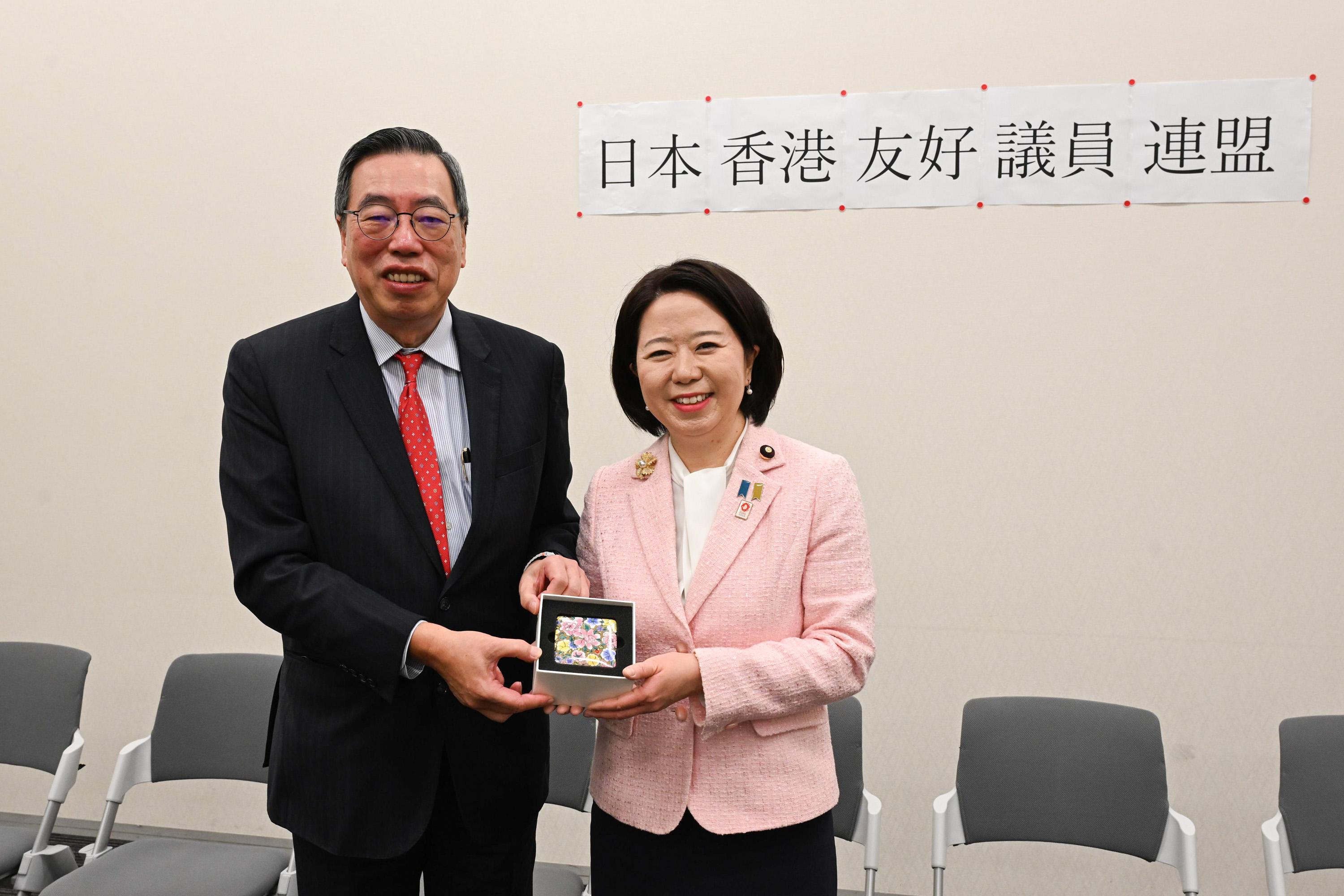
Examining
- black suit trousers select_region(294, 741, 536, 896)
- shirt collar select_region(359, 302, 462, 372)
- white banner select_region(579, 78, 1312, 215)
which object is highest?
white banner select_region(579, 78, 1312, 215)

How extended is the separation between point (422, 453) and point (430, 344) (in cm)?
21

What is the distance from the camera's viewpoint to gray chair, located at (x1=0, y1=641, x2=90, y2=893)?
9.18ft

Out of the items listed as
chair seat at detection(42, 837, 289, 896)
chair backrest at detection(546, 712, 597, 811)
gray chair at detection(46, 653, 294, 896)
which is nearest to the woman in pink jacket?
chair backrest at detection(546, 712, 597, 811)

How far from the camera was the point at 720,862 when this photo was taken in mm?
1515

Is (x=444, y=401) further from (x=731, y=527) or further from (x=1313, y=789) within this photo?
(x=1313, y=789)

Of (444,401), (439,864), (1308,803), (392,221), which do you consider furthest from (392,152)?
(1308,803)

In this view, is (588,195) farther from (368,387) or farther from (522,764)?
(522,764)

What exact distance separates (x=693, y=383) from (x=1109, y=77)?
2340mm

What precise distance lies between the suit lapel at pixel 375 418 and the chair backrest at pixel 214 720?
165 cm

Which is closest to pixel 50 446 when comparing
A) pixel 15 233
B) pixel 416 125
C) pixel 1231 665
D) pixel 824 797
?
pixel 15 233

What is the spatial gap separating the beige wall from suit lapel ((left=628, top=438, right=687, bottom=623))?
1747 millimetres

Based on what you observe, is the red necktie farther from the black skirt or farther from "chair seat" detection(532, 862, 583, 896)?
"chair seat" detection(532, 862, 583, 896)

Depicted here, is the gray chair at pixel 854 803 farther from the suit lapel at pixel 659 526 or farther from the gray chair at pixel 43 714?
the gray chair at pixel 43 714

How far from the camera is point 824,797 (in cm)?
156
